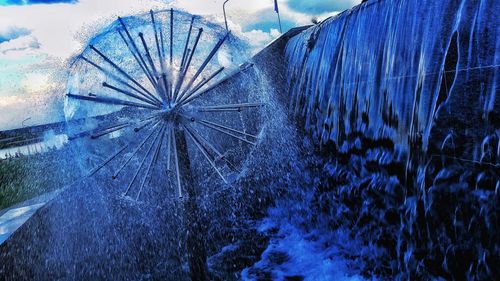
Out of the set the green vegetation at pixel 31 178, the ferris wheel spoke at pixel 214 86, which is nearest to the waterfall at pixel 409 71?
the ferris wheel spoke at pixel 214 86

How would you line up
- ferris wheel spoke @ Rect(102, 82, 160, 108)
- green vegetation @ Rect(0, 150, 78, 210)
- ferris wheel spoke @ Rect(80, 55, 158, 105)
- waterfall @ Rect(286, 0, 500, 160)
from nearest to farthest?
waterfall @ Rect(286, 0, 500, 160) < ferris wheel spoke @ Rect(102, 82, 160, 108) < ferris wheel spoke @ Rect(80, 55, 158, 105) < green vegetation @ Rect(0, 150, 78, 210)

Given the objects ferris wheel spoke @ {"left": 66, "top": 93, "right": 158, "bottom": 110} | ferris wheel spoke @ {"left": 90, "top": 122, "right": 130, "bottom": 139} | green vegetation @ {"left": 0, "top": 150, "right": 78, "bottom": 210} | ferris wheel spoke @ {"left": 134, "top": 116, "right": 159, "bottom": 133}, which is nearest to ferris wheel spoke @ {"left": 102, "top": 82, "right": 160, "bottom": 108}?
ferris wheel spoke @ {"left": 66, "top": 93, "right": 158, "bottom": 110}

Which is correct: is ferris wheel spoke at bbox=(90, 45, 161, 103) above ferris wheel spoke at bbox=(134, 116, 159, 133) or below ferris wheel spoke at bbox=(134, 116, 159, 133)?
above

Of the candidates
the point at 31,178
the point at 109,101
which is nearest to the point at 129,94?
the point at 109,101

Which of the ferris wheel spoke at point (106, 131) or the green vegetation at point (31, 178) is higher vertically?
the ferris wheel spoke at point (106, 131)

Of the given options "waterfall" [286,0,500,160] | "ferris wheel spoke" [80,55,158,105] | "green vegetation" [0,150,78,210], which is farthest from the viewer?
"green vegetation" [0,150,78,210]

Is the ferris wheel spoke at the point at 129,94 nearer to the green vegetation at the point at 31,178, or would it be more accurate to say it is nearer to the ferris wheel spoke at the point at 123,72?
the ferris wheel spoke at the point at 123,72

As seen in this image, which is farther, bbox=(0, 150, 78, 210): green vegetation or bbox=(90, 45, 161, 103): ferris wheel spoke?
bbox=(0, 150, 78, 210): green vegetation

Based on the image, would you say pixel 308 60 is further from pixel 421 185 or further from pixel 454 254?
pixel 454 254

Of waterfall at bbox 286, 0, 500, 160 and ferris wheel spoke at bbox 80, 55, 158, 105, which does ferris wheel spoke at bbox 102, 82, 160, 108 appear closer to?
ferris wheel spoke at bbox 80, 55, 158, 105

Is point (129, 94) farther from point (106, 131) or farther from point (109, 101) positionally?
point (106, 131)

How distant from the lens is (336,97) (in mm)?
7492

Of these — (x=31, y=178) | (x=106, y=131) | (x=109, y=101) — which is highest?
(x=109, y=101)

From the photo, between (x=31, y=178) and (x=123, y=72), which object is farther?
(x=31, y=178)
